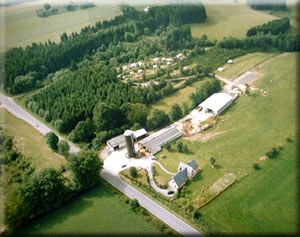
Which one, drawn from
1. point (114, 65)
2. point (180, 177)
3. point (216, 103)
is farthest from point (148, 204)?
point (114, 65)

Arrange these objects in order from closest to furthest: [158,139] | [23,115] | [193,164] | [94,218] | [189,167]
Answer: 1. [94,218]
2. [189,167]
3. [193,164]
4. [158,139]
5. [23,115]

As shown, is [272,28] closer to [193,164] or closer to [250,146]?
[250,146]

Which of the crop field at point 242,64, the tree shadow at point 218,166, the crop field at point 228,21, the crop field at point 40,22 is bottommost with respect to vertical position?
the tree shadow at point 218,166

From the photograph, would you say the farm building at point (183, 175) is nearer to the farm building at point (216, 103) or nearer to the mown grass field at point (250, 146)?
the mown grass field at point (250, 146)

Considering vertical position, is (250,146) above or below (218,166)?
below

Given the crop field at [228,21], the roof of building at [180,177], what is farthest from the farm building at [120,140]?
the crop field at [228,21]

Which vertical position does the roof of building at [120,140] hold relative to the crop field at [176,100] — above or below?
above

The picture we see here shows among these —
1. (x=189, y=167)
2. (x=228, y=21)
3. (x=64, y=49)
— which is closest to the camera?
(x=189, y=167)

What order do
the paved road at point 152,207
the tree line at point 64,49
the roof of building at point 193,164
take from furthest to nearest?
the tree line at point 64,49 < the roof of building at point 193,164 < the paved road at point 152,207

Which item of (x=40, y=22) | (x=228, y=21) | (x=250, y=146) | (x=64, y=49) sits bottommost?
(x=250, y=146)
